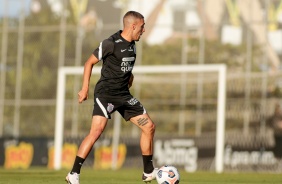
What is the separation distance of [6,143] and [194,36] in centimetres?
715

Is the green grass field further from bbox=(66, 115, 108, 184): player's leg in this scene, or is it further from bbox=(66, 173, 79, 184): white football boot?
bbox=(66, 173, 79, 184): white football boot

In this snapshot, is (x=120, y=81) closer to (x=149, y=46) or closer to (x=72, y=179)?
(x=72, y=179)

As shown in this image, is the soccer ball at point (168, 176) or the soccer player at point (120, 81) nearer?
the soccer ball at point (168, 176)

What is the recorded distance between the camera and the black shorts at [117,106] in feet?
39.9

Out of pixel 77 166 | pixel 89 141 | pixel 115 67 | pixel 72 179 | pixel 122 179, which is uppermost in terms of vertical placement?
pixel 115 67

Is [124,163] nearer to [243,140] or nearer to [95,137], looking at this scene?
[243,140]

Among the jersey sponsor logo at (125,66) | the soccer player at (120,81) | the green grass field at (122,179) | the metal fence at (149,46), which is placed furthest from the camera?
the metal fence at (149,46)

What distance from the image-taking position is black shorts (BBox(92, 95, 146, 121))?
39.9 ft

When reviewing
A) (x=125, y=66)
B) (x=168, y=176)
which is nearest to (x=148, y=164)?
(x=168, y=176)

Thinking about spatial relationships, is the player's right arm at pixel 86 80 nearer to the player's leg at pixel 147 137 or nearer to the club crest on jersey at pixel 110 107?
the club crest on jersey at pixel 110 107

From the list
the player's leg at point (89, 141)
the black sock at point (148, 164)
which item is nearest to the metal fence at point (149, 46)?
the black sock at point (148, 164)

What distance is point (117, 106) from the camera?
12312 millimetres

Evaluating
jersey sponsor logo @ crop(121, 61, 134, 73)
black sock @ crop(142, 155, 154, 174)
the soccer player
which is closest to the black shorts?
the soccer player

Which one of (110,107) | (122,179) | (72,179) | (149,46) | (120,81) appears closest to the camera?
(72,179)
